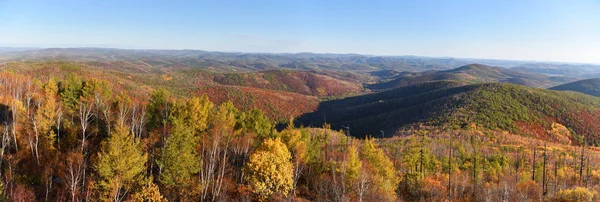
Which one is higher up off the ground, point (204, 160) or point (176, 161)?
point (176, 161)

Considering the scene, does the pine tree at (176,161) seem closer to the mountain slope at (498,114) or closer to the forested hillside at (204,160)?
the forested hillside at (204,160)

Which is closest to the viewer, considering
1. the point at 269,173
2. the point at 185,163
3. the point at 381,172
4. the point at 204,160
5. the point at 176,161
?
the point at 176,161

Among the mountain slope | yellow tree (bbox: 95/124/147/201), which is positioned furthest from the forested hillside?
the mountain slope

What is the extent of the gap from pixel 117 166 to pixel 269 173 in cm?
1580

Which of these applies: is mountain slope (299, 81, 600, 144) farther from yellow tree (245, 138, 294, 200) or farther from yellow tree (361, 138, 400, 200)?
yellow tree (245, 138, 294, 200)

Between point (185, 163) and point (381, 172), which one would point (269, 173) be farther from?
point (381, 172)

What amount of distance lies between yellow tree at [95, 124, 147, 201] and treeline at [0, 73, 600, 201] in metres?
0.10

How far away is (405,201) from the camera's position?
161ft

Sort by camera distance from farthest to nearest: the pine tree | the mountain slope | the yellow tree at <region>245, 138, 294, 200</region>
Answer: the mountain slope < the yellow tree at <region>245, 138, 294, 200</region> < the pine tree

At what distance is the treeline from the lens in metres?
30.3

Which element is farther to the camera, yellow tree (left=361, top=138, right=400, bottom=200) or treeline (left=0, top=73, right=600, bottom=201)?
yellow tree (left=361, top=138, right=400, bottom=200)

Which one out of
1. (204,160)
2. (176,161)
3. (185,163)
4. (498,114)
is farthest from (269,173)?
(498,114)

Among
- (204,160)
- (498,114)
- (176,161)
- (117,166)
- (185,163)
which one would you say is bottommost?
(498,114)

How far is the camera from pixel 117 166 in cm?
2833
